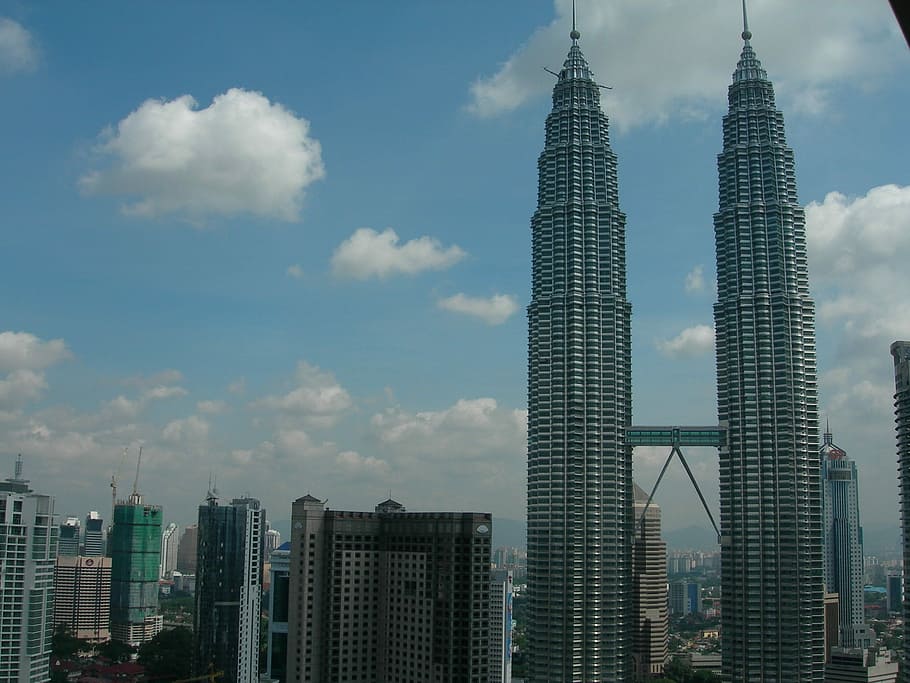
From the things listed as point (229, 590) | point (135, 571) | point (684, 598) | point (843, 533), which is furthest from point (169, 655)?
point (684, 598)

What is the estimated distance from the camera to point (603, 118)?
6850 cm

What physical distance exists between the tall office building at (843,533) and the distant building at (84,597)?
259 ft

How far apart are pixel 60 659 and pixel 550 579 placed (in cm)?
5335

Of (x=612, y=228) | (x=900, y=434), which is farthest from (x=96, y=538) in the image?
(x=900, y=434)

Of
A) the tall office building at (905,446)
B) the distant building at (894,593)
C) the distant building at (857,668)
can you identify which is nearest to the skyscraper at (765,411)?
the tall office building at (905,446)

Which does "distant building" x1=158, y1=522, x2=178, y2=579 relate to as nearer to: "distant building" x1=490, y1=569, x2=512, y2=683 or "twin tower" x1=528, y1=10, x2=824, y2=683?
"distant building" x1=490, y1=569, x2=512, y2=683

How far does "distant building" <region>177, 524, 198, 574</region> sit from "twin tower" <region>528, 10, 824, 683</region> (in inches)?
5325

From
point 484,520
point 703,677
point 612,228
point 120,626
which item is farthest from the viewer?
point 120,626

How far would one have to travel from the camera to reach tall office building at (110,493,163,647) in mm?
110062

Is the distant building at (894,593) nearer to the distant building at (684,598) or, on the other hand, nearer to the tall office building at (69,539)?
the distant building at (684,598)

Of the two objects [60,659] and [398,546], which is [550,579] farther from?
[60,659]

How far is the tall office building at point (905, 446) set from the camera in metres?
44.7

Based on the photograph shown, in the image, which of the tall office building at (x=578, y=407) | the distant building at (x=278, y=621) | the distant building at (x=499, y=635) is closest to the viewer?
the distant building at (x=278, y=621)

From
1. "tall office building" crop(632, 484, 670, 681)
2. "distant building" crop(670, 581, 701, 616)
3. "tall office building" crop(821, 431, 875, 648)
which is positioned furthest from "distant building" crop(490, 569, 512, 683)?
"distant building" crop(670, 581, 701, 616)
